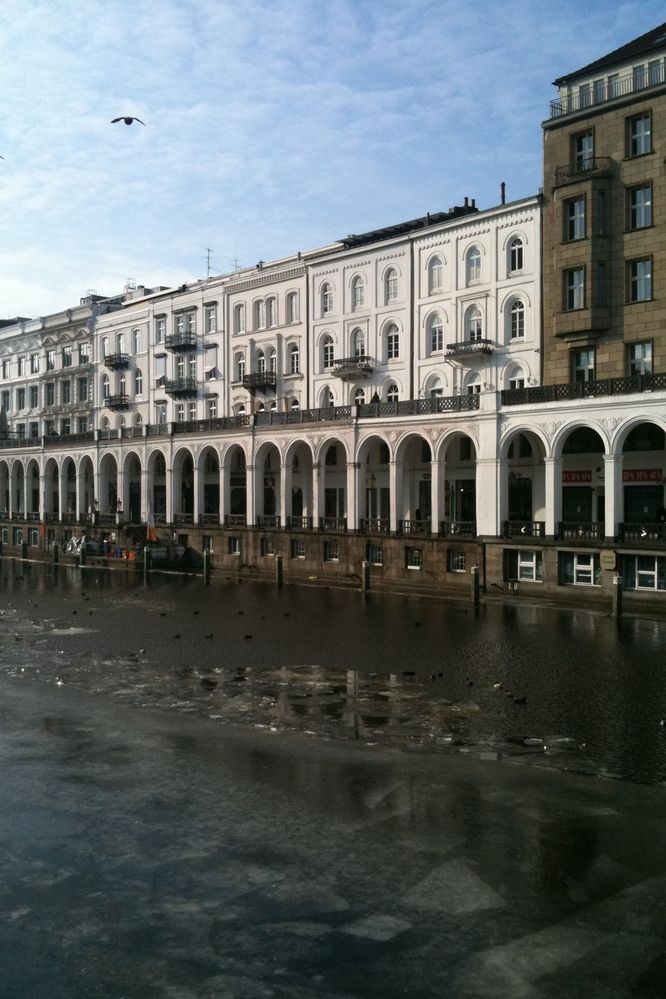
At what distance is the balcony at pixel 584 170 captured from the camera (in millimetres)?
37969

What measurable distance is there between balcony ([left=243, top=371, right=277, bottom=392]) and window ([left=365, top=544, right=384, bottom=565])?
16165 mm

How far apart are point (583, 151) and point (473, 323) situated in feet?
30.6

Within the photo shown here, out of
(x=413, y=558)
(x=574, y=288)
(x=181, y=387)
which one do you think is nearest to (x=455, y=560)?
(x=413, y=558)

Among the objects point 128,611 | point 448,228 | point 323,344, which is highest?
point 448,228

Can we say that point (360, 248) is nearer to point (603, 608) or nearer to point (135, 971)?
point (603, 608)

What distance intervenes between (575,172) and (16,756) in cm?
3468

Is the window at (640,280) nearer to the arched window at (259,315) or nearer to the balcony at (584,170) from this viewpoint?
the balcony at (584,170)

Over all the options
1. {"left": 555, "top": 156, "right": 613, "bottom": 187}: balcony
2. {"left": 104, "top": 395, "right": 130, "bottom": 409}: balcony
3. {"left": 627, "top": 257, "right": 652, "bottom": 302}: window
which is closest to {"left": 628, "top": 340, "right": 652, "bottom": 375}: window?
{"left": 627, "top": 257, "right": 652, "bottom": 302}: window

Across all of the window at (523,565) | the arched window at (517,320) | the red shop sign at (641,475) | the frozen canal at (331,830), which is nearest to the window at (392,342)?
the arched window at (517,320)

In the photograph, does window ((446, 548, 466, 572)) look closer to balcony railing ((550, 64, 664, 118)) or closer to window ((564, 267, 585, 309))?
window ((564, 267, 585, 309))

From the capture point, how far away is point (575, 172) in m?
38.8

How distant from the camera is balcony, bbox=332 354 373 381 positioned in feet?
162

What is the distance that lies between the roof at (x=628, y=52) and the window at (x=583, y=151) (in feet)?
8.77

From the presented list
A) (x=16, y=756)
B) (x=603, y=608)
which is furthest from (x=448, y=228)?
(x=16, y=756)
